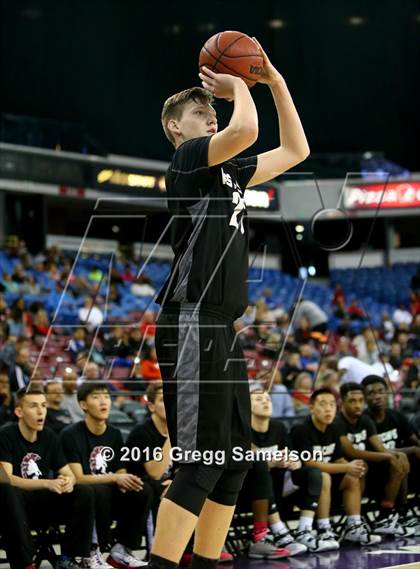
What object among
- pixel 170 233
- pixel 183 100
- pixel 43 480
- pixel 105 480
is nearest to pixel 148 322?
pixel 105 480

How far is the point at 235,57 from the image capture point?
10.9 feet

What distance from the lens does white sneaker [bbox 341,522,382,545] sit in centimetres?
576

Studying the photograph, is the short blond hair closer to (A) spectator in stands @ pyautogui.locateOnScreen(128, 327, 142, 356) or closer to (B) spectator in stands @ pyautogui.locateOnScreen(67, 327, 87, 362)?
(A) spectator in stands @ pyautogui.locateOnScreen(128, 327, 142, 356)

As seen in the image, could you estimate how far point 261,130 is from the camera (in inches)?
212

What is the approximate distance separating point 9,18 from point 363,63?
6692mm

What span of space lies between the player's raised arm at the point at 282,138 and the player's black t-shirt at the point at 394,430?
129 inches

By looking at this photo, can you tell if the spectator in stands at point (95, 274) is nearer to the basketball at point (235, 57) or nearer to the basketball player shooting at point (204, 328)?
the basketball at point (235, 57)

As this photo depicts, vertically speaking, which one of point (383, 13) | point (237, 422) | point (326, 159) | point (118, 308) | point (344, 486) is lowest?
point (344, 486)

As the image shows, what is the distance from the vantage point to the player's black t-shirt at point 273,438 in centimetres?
580

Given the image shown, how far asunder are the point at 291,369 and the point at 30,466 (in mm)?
3978

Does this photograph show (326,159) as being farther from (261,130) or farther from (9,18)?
(9,18)

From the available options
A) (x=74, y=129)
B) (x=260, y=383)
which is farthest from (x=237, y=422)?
(x=74, y=129)

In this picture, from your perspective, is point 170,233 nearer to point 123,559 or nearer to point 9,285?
point 123,559

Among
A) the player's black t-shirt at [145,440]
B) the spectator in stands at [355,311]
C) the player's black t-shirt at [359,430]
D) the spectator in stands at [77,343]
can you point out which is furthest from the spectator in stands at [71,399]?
the spectator in stands at [355,311]
